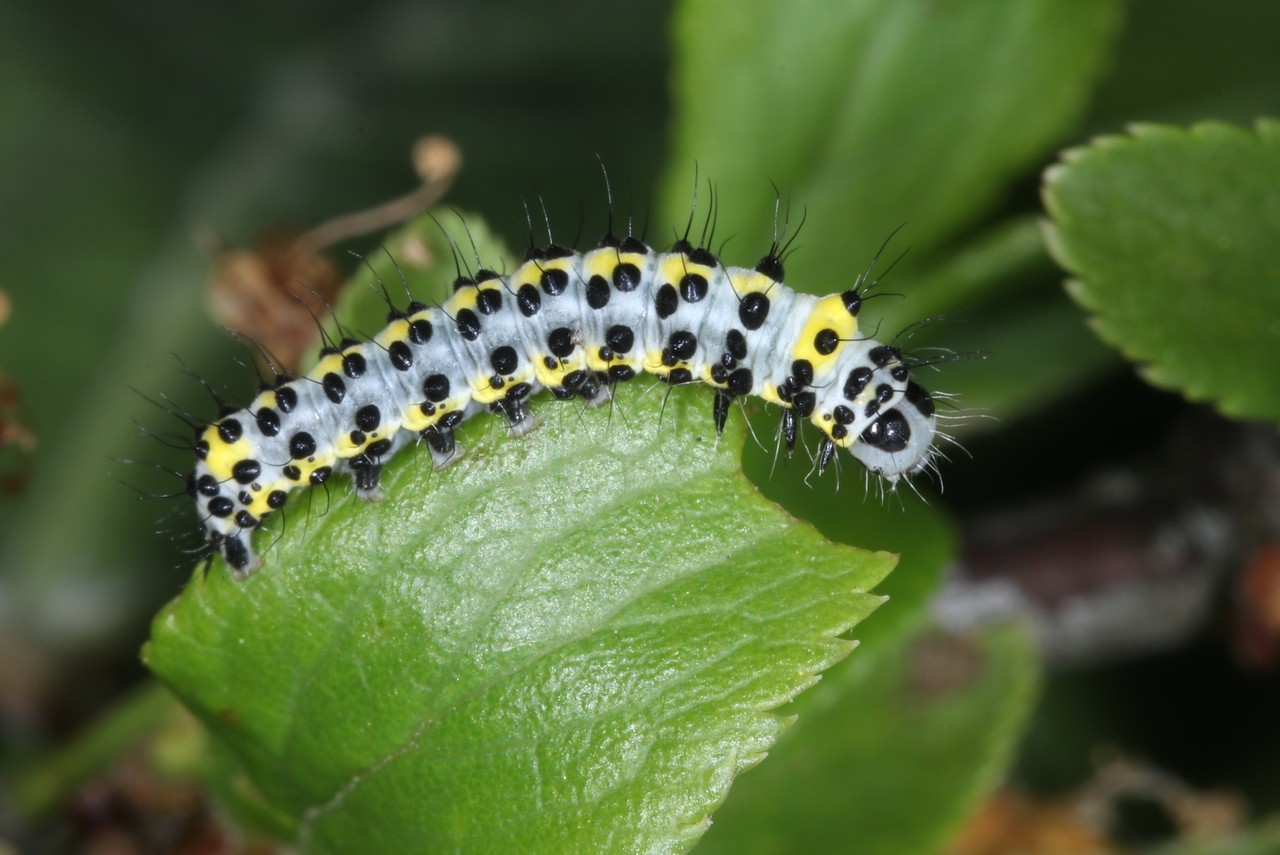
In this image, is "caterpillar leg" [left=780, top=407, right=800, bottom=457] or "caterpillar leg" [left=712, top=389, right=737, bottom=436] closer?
"caterpillar leg" [left=712, top=389, right=737, bottom=436]

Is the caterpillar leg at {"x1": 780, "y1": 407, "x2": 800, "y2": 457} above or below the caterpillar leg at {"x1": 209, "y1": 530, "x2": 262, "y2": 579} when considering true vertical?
below

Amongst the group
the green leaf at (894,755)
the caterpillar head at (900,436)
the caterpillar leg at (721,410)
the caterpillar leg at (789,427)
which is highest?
the caterpillar leg at (721,410)

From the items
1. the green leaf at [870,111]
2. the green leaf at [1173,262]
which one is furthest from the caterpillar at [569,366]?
the green leaf at [870,111]

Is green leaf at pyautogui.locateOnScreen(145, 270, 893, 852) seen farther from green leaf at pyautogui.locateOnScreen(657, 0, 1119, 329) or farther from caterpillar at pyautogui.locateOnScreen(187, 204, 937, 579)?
green leaf at pyautogui.locateOnScreen(657, 0, 1119, 329)

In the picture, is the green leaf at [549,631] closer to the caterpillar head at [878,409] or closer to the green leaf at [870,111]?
the caterpillar head at [878,409]

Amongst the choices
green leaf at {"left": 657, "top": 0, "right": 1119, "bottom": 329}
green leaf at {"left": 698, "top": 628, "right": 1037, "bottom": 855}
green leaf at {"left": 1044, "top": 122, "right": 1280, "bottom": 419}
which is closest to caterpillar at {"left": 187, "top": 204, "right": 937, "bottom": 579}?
green leaf at {"left": 1044, "top": 122, "right": 1280, "bottom": 419}

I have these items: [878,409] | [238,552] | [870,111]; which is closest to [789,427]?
[878,409]
